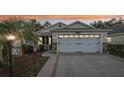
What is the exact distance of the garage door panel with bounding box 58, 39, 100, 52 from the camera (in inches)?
1091

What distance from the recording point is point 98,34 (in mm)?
28203

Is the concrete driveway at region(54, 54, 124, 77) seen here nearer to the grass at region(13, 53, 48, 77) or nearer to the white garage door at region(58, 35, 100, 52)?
the grass at region(13, 53, 48, 77)

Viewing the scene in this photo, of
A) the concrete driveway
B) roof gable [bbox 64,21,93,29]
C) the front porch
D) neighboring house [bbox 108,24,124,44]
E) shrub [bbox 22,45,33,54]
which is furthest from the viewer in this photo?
the front porch

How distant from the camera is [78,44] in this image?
27.7 metres

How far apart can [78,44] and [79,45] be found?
15cm

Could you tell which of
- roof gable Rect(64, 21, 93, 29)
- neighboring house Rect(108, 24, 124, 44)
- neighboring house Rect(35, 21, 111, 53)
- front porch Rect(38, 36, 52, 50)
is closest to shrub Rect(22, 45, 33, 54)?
neighboring house Rect(35, 21, 111, 53)

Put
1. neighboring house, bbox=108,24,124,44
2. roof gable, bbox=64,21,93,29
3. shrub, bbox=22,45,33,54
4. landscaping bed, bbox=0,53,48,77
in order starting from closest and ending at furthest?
landscaping bed, bbox=0,53,48,77 < shrub, bbox=22,45,33,54 < roof gable, bbox=64,21,93,29 < neighboring house, bbox=108,24,124,44

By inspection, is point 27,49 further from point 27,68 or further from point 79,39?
point 27,68

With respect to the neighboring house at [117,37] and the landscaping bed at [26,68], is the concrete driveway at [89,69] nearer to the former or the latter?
the landscaping bed at [26,68]

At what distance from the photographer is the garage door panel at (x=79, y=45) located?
27.7 meters
